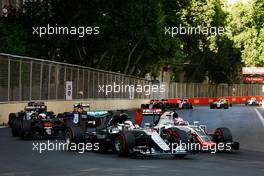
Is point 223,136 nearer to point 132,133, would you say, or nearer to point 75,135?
point 132,133

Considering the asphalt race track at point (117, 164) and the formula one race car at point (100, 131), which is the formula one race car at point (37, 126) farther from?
the asphalt race track at point (117, 164)

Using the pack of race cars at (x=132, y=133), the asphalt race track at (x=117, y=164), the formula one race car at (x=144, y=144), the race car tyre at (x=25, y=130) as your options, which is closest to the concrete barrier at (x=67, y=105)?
the pack of race cars at (x=132, y=133)

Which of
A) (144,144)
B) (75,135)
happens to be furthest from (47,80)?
(144,144)

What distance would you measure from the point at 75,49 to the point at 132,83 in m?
11.7

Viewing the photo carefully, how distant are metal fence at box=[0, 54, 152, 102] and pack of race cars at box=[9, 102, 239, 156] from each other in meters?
8.50

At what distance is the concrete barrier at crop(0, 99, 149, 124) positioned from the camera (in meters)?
29.7

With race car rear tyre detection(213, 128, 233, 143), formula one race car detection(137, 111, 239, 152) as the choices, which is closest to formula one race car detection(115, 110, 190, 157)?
formula one race car detection(137, 111, 239, 152)

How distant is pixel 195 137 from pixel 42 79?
1896 cm

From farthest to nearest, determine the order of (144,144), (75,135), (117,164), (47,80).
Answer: (47,80), (75,135), (144,144), (117,164)

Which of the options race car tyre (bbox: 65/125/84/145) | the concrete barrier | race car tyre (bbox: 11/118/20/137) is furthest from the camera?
the concrete barrier

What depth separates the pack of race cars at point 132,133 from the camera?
51.1ft

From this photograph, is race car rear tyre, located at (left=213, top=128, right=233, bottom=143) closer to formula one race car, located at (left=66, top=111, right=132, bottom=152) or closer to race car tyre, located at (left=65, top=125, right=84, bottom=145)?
formula one race car, located at (left=66, top=111, right=132, bottom=152)

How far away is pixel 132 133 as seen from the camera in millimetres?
15625

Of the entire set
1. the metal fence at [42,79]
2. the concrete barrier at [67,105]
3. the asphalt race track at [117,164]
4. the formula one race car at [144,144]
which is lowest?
the asphalt race track at [117,164]
